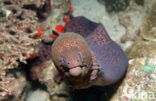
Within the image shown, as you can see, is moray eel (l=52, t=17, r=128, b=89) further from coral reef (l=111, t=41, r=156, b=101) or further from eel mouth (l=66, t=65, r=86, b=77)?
coral reef (l=111, t=41, r=156, b=101)

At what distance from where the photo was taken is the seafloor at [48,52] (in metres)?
3.04

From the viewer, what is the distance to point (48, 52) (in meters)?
4.17

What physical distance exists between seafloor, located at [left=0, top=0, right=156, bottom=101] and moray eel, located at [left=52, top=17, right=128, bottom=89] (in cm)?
44

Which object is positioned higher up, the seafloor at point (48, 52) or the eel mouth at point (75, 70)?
the eel mouth at point (75, 70)

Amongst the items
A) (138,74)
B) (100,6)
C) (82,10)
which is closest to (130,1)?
(100,6)

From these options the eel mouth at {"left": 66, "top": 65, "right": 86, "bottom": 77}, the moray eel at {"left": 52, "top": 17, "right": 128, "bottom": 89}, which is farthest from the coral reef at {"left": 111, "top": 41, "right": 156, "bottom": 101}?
the eel mouth at {"left": 66, "top": 65, "right": 86, "bottom": 77}

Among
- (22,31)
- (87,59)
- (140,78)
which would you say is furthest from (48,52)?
(140,78)

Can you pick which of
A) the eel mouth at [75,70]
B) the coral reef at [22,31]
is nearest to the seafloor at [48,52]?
the coral reef at [22,31]

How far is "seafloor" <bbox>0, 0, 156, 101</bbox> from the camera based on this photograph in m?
3.04

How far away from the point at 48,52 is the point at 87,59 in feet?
6.87

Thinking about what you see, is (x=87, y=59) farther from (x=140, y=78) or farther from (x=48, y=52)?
(x=48, y=52)

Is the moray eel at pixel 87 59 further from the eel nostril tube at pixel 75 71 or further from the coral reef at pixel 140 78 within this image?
the coral reef at pixel 140 78

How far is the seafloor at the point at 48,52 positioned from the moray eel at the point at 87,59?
0.44 metres

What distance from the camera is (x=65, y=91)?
3764 mm
